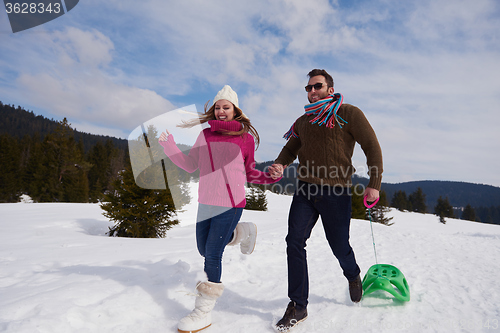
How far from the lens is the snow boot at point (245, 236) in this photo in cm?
285

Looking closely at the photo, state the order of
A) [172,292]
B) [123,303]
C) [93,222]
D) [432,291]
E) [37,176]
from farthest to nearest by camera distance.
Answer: [37,176] < [93,222] < [432,291] < [172,292] < [123,303]

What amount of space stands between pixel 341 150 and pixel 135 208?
10.8 meters

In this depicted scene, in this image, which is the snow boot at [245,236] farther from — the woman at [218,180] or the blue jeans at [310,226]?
the blue jeans at [310,226]

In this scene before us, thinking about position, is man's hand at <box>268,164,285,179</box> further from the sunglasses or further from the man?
the sunglasses

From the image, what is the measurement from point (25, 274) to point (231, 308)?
287 cm

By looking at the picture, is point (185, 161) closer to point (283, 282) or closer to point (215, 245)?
point (215, 245)

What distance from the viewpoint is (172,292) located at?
10.4 ft

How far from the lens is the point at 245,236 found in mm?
2873

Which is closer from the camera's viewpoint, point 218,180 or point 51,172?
point 218,180

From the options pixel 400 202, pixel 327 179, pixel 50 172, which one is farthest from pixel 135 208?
pixel 400 202

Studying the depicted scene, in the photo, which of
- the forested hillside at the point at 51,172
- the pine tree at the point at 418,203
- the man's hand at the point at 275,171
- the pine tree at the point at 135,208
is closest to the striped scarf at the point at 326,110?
the man's hand at the point at 275,171

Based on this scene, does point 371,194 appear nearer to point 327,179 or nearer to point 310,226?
point 327,179

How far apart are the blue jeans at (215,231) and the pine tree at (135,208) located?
30.7 feet

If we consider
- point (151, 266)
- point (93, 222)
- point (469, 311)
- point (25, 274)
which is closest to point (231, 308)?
point (151, 266)
